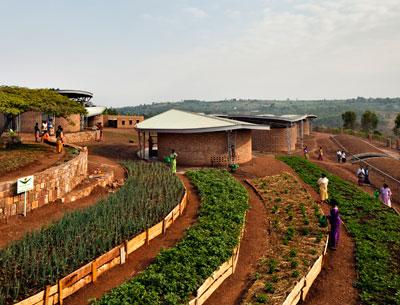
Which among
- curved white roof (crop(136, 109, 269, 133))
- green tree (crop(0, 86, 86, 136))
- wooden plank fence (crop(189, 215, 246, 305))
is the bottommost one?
wooden plank fence (crop(189, 215, 246, 305))

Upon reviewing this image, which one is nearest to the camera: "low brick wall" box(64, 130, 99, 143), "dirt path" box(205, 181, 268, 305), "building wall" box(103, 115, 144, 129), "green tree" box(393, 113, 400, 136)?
"dirt path" box(205, 181, 268, 305)

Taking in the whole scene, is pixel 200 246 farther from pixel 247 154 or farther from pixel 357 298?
pixel 247 154

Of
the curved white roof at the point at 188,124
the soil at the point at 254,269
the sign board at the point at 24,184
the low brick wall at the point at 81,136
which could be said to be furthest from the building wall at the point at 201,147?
the sign board at the point at 24,184

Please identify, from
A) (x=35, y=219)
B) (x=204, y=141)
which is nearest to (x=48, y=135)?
(x=204, y=141)

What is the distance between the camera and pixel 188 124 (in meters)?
26.3

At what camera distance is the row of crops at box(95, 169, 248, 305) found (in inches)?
346

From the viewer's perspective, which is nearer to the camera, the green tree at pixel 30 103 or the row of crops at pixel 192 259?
the row of crops at pixel 192 259

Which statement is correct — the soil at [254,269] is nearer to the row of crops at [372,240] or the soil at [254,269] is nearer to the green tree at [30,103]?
the row of crops at [372,240]

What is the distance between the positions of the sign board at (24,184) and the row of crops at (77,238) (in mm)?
2245

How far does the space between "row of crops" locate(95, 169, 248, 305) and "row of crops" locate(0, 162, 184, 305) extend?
1.63 m

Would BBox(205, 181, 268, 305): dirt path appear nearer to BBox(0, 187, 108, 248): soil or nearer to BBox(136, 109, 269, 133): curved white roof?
BBox(0, 187, 108, 248): soil

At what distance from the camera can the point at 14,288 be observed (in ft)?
26.8

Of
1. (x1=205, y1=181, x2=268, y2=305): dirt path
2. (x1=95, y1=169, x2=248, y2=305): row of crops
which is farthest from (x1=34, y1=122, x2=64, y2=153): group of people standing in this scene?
(x1=205, y1=181, x2=268, y2=305): dirt path

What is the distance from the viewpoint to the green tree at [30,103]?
59.2ft
